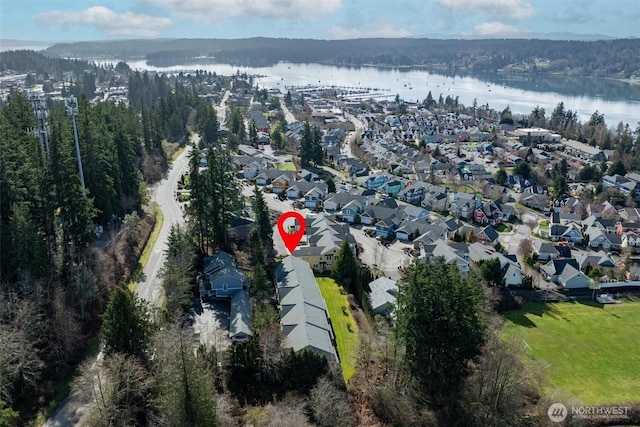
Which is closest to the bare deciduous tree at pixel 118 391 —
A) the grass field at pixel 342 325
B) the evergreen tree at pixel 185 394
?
the evergreen tree at pixel 185 394

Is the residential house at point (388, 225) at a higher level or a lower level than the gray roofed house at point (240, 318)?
lower

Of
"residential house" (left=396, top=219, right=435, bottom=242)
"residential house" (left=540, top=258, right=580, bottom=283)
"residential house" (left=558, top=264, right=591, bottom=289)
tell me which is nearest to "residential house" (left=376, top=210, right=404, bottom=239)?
"residential house" (left=396, top=219, right=435, bottom=242)

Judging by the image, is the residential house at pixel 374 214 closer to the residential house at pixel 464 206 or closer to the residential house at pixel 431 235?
the residential house at pixel 431 235

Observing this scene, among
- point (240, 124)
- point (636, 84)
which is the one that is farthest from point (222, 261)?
point (636, 84)

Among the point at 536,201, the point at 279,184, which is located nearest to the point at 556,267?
the point at 536,201

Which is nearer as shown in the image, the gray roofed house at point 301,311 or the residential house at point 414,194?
the gray roofed house at point 301,311

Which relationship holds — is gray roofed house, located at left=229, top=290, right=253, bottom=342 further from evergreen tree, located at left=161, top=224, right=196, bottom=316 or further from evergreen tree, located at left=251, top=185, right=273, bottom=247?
evergreen tree, located at left=251, top=185, right=273, bottom=247

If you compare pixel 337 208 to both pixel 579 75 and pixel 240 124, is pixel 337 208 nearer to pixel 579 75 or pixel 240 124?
pixel 240 124

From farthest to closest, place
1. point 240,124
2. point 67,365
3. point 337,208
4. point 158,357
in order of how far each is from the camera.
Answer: point 240,124
point 337,208
point 67,365
point 158,357
